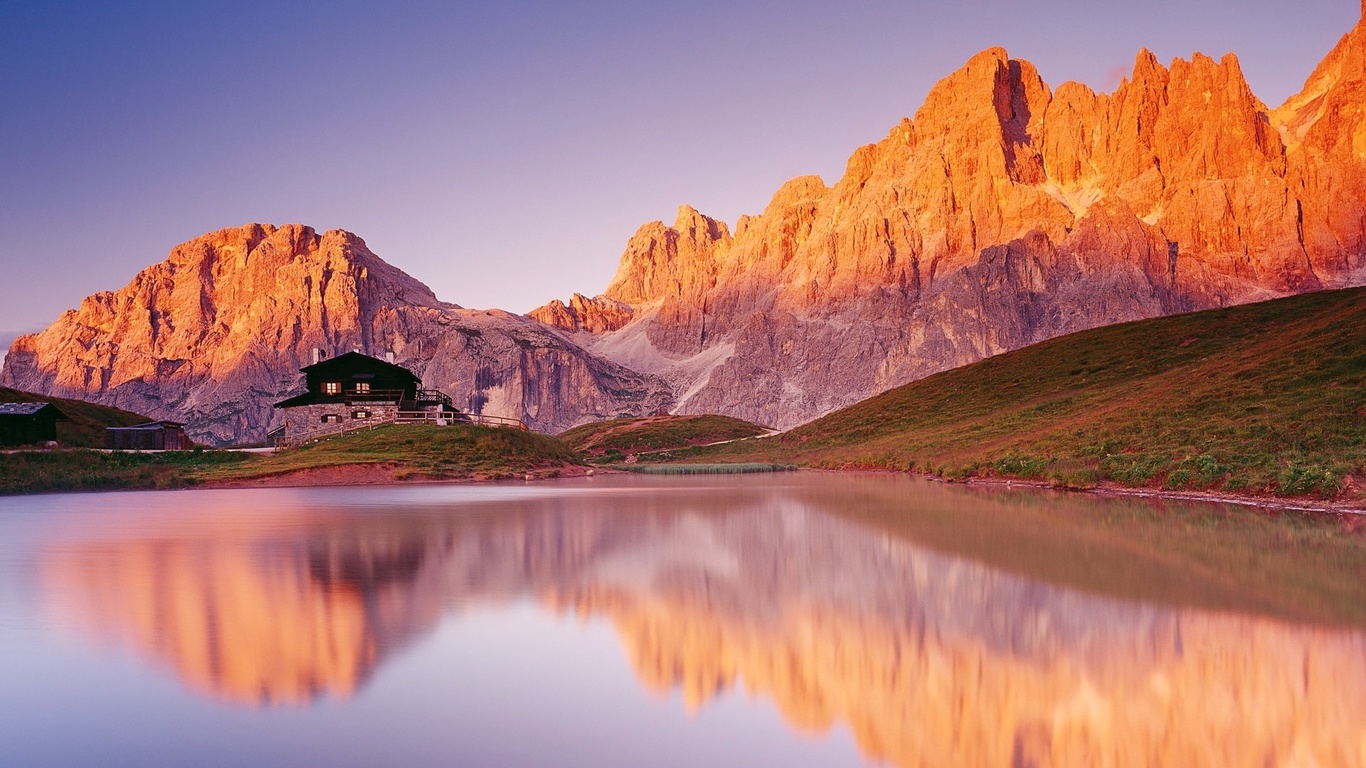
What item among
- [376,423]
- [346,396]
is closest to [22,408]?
[346,396]

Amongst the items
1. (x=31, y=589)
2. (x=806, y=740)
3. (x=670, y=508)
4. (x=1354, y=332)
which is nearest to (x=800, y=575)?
(x=806, y=740)

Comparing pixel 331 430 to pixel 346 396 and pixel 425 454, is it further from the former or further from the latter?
pixel 425 454

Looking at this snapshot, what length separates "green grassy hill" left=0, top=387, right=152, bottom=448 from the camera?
8375 centimetres

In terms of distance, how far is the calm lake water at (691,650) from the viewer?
759 centimetres

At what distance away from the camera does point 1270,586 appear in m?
14.3

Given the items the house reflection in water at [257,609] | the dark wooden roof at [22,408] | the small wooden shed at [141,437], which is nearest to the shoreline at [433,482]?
the house reflection in water at [257,609]

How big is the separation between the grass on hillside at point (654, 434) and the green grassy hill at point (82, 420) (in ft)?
165

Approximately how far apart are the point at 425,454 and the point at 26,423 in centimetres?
3982

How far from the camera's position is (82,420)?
92.2m

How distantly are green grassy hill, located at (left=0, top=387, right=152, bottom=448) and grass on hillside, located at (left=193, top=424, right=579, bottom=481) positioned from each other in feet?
105

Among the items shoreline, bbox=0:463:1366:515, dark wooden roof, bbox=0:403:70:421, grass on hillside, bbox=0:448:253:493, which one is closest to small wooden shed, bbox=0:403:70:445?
dark wooden roof, bbox=0:403:70:421

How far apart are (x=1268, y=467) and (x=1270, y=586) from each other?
20.0m

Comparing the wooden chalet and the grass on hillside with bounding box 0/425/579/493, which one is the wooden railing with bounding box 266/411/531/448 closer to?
the wooden chalet

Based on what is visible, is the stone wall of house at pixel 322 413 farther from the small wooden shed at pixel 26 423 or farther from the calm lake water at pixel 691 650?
the calm lake water at pixel 691 650
